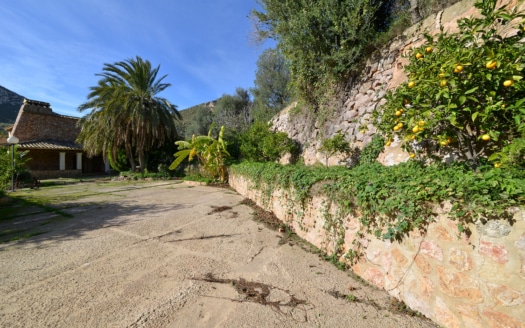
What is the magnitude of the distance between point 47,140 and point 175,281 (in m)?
22.6

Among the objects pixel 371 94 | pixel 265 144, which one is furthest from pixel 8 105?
pixel 371 94

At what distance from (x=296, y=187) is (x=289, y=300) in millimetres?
2045

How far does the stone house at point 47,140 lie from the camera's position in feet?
54.6

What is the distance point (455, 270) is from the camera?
6.34 ft

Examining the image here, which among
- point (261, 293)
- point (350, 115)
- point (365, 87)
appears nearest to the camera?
point (261, 293)

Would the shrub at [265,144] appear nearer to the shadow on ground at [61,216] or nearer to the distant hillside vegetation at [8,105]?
the shadow on ground at [61,216]

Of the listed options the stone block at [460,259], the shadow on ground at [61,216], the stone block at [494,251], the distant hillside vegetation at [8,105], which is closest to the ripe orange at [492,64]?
the stone block at [494,251]

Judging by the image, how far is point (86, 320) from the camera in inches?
80.1

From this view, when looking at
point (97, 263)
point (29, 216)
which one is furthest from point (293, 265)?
point (29, 216)

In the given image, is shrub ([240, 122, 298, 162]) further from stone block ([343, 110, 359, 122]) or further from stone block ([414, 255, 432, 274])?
stone block ([414, 255, 432, 274])

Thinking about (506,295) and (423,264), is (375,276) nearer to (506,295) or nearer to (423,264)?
(423,264)

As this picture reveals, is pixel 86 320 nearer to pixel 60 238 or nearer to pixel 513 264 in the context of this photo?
pixel 60 238

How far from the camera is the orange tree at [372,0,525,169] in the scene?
7.43ft

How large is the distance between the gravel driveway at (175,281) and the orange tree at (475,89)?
7.19ft
